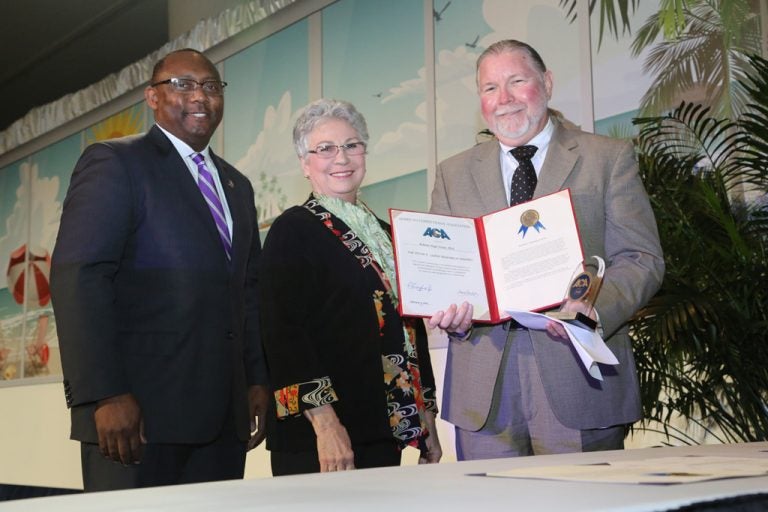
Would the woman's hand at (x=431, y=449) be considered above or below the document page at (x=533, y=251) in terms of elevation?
below

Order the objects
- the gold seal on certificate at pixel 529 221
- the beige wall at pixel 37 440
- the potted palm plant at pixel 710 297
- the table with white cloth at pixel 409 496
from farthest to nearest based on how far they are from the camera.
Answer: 1. the beige wall at pixel 37 440
2. the potted palm plant at pixel 710 297
3. the gold seal on certificate at pixel 529 221
4. the table with white cloth at pixel 409 496

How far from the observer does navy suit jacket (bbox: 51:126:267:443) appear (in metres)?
1.97

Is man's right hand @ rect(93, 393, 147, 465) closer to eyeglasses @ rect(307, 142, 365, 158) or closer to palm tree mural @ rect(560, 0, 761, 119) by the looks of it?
eyeglasses @ rect(307, 142, 365, 158)

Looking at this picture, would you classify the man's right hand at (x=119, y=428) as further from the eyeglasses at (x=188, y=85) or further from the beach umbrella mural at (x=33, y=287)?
the beach umbrella mural at (x=33, y=287)

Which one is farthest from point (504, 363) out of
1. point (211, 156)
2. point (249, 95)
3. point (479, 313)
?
point (249, 95)

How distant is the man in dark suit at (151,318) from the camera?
1957 millimetres

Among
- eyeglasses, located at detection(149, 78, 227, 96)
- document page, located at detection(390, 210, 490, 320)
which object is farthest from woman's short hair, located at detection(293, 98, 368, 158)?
document page, located at detection(390, 210, 490, 320)

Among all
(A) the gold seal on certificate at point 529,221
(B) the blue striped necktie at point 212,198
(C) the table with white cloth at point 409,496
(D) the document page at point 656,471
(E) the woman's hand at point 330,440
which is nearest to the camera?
(C) the table with white cloth at point 409,496

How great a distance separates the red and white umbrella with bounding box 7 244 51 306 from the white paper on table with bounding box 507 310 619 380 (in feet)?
24.4

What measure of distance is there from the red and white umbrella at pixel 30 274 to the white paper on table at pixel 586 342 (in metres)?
7.45

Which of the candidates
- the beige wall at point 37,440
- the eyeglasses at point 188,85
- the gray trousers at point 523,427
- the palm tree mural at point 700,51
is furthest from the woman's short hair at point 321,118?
the beige wall at point 37,440

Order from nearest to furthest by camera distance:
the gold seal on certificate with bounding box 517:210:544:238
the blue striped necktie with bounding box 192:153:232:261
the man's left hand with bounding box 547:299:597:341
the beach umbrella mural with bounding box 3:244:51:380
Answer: the man's left hand with bounding box 547:299:597:341 < the gold seal on certificate with bounding box 517:210:544:238 < the blue striped necktie with bounding box 192:153:232:261 < the beach umbrella mural with bounding box 3:244:51:380

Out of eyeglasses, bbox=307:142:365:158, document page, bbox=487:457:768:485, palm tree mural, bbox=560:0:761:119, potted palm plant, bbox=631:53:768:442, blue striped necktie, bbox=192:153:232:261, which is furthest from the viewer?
palm tree mural, bbox=560:0:761:119
